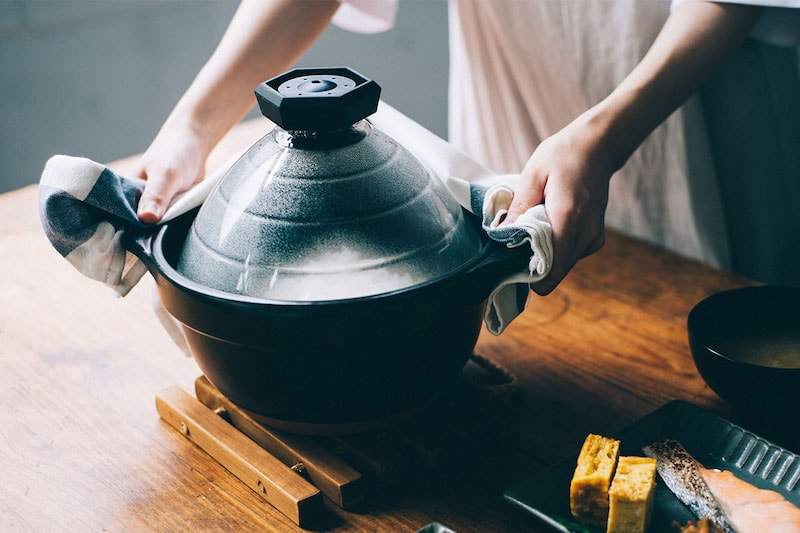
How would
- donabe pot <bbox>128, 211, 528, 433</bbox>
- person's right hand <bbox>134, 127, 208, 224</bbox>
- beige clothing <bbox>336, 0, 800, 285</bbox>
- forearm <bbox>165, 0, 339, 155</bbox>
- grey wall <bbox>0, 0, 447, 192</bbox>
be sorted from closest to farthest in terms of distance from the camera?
donabe pot <bbox>128, 211, 528, 433</bbox> < person's right hand <bbox>134, 127, 208, 224</bbox> < forearm <bbox>165, 0, 339, 155</bbox> < beige clothing <bbox>336, 0, 800, 285</bbox> < grey wall <bbox>0, 0, 447, 192</bbox>

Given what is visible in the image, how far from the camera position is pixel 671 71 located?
1026 mm

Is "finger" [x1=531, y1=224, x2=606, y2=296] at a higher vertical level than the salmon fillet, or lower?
higher

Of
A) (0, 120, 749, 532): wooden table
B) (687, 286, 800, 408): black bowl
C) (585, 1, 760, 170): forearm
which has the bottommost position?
(0, 120, 749, 532): wooden table

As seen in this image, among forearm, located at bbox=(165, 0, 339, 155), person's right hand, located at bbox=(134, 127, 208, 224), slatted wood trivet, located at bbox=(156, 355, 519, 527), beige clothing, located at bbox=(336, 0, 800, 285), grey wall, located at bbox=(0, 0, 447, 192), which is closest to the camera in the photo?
slatted wood trivet, located at bbox=(156, 355, 519, 527)

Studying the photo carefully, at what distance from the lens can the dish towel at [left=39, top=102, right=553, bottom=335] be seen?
2.62ft

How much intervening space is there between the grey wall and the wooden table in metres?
1.59

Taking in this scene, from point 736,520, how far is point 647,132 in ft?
1.58

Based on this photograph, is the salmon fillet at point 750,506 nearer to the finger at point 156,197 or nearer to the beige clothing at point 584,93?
the finger at point 156,197

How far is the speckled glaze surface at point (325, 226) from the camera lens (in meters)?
0.76

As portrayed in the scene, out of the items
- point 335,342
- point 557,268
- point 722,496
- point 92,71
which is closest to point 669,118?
point 557,268

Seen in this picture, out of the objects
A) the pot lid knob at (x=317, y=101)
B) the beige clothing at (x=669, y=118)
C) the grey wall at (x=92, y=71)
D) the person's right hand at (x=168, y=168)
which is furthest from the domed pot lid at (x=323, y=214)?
the grey wall at (x=92, y=71)

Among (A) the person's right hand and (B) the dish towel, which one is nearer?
(B) the dish towel

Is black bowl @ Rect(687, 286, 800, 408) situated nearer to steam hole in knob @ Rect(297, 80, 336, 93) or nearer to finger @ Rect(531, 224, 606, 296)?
finger @ Rect(531, 224, 606, 296)

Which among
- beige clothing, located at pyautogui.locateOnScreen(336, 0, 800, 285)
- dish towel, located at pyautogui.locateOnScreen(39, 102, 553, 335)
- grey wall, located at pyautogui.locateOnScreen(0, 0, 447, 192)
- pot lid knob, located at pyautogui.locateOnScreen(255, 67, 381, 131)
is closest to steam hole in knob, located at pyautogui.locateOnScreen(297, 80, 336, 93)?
pot lid knob, located at pyautogui.locateOnScreen(255, 67, 381, 131)
